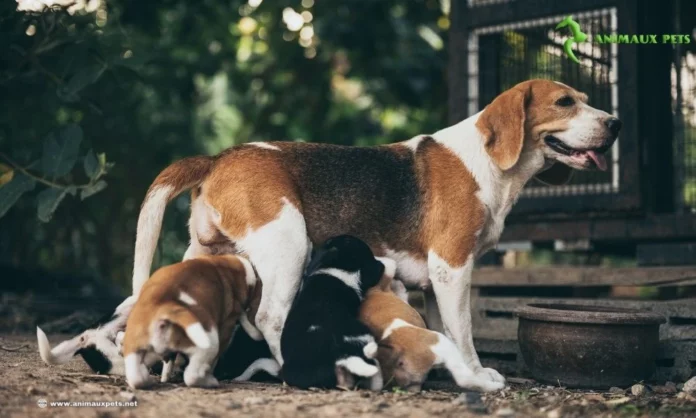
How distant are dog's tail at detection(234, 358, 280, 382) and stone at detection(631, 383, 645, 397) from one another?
2.00 m

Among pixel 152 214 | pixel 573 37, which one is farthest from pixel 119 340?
pixel 573 37

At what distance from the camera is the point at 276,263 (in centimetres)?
463

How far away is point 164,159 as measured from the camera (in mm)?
10344

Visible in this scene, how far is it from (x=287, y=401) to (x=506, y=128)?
220 cm

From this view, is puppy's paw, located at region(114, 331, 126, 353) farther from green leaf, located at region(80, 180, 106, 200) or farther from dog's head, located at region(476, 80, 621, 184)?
dog's head, located at region(476, 80, 621, 184)

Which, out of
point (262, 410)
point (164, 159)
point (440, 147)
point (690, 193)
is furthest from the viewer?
point (164, 159)

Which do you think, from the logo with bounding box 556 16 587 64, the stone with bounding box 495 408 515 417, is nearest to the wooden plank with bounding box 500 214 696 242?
the logo with bounding box 556 16 587 64

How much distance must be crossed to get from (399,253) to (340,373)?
119cm

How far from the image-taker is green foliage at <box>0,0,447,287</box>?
868 centimetres

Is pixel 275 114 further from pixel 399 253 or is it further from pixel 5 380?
pixel 5 380

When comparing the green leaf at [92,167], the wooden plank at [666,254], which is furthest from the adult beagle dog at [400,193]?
the wooden plank at [666,254]

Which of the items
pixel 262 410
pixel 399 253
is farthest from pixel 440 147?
pixel 262 410

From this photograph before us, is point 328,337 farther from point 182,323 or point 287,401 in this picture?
point 182,323

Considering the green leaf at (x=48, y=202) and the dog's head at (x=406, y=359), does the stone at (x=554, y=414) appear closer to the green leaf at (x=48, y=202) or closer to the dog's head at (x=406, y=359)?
the dog's head at (x=406, y=359)
